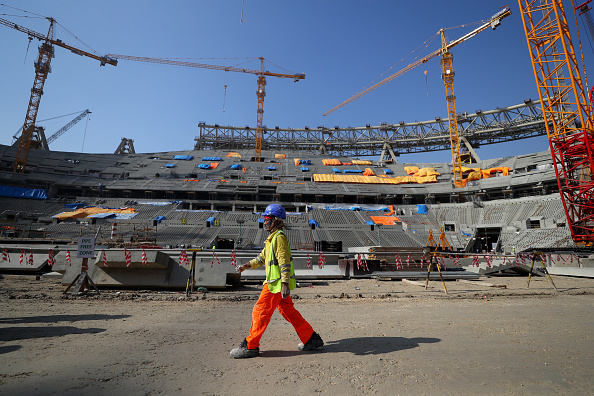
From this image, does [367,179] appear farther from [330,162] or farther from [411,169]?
[330,162]

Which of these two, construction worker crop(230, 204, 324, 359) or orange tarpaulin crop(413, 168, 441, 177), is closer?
construction worker crop(230, 204, 324, 359)

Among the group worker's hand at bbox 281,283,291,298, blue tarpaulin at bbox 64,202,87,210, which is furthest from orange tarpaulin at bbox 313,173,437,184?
worker's hand at bbox 281,283,291,298

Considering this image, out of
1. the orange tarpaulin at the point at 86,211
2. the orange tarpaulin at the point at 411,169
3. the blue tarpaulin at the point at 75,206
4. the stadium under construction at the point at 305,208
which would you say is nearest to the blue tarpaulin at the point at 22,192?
the stadium under construction at the point at 305,208

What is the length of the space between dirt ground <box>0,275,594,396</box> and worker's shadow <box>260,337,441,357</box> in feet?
0.04

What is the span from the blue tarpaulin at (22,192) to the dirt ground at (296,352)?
4508 centimetres

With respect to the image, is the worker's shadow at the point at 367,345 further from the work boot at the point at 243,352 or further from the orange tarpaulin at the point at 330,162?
the orange tarpaulin at the point at 330,162

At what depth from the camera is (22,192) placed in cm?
3922

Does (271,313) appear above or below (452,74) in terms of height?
below

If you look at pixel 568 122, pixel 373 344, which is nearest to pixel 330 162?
pixel 568 122

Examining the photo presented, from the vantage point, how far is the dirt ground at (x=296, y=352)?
2410 millimetres

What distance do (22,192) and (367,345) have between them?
2081 inches

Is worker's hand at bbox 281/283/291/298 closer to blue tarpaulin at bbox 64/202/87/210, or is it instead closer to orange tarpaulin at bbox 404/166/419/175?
blue tarpaulin at bbox 64/202/87/210

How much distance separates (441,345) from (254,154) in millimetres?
63047

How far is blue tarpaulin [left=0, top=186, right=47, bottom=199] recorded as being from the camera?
3838 centimetres
